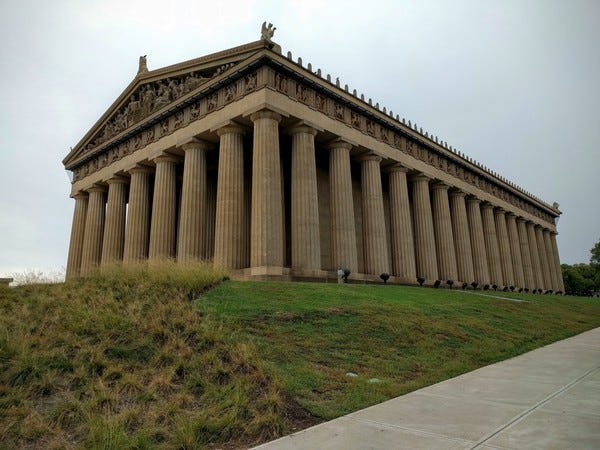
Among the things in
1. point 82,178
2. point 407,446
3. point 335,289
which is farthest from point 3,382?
point 82,178

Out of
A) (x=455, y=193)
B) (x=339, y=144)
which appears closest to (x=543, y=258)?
(x=455, y=193)

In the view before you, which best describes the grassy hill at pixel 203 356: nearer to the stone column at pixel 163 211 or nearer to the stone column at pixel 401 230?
the stone column at pixel 163 211

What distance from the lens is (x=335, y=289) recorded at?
17.9m

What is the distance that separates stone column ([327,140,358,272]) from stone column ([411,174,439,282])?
11.0 meters

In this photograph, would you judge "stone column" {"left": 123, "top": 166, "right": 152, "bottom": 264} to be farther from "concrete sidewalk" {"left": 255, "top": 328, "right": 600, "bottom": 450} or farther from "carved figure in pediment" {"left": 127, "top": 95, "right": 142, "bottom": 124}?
"concrete sidewalk" {"left": 255, "top": 328, "right": 600, "bottom": 450}

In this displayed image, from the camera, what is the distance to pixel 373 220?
3378cm

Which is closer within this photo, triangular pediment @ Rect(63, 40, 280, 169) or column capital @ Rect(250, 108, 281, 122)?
column capital @ Rect(250, 108, 281, 122)

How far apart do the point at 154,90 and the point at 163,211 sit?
11842 millimetres

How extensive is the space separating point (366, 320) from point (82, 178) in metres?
41.6

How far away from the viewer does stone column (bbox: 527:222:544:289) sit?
197 ft

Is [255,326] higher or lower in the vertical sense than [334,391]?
higher

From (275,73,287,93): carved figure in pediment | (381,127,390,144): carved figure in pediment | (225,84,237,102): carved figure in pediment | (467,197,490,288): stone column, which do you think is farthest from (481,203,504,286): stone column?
(225,84,237,102): carved figure in pediment

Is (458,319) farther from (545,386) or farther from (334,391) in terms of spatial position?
(334,391)

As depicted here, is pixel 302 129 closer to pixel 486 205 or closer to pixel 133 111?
pixel 133 111
